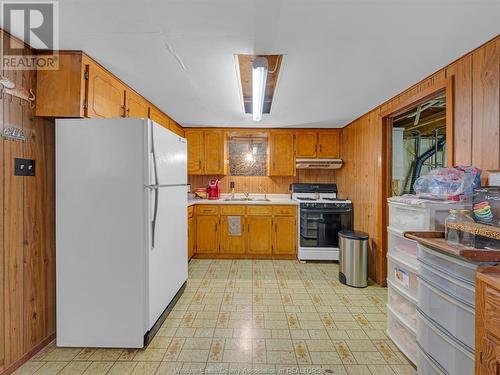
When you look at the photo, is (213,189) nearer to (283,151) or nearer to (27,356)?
(283,151)

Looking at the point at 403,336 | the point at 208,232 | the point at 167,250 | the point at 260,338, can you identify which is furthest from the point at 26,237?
the point at 403,336

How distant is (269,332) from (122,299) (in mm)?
1282

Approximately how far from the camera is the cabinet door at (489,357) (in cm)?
104

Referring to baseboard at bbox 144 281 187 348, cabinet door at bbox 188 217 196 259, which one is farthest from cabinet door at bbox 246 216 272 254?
baseboard at bbox 144 281 187 348

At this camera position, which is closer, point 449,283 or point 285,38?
point 449,283

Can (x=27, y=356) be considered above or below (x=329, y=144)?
below

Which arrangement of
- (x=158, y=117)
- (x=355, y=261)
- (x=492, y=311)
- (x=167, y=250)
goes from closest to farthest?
(x=492, y=311), (x=167, y=250), (x=355, y=261), (x=158, y=117)

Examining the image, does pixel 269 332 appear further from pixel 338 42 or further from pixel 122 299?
pixel 338 42

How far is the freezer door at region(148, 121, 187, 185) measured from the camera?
6.88ft

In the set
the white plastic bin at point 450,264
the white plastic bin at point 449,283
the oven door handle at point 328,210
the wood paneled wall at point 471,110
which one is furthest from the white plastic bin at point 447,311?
A: the oven door handle at point 328,210

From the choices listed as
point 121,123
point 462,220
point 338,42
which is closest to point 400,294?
point 462,220

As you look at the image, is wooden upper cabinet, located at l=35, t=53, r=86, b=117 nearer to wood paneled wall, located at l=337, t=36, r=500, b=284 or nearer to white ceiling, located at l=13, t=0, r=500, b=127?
white ceiling, located at l=13, t=0, r=500, b=127

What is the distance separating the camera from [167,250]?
2.39 m

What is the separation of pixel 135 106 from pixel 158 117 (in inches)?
27.9
